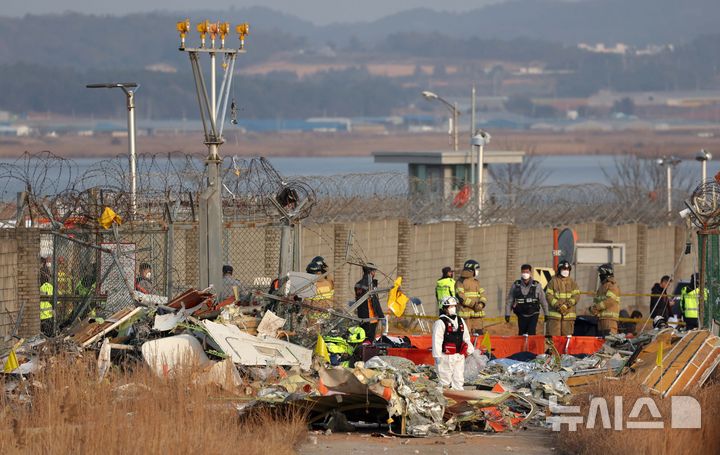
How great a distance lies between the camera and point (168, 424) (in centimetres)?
1235

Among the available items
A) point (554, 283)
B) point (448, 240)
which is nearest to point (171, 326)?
point (554, 283)

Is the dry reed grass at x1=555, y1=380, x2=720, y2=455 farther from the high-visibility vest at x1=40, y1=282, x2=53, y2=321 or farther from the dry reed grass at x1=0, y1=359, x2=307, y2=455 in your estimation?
the high-visibility vest at x1=40, y1=282, x2=53, y2=321

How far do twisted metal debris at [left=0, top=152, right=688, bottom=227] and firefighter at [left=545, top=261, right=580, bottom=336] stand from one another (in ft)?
10.8

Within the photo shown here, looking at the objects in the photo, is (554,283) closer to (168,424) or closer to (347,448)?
(347,448)

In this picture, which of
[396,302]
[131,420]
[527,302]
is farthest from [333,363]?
[527,302]

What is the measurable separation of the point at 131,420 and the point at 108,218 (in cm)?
713

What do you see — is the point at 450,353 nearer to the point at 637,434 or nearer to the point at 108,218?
the point at 637,434

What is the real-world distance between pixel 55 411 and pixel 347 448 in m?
2.92

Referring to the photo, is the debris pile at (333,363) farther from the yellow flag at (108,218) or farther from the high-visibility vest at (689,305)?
the high-visibility vest at (689,305)

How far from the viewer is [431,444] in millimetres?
14375

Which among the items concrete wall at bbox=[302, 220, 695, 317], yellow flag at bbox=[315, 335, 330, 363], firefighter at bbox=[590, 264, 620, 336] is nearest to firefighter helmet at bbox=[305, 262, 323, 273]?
concrete wall at bbox=[302, 220, 695, 317]

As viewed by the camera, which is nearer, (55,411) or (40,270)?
(55,411)

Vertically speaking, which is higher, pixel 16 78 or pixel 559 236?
pixel 16 78

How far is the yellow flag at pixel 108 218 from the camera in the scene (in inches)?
759
